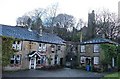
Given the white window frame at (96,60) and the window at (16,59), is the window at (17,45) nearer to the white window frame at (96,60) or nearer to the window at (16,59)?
the window at (16,59)

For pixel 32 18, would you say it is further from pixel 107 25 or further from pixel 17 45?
pixel 17 45

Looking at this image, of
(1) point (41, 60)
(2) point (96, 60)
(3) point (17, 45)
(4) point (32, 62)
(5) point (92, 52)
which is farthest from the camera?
(5) point (92, 52)

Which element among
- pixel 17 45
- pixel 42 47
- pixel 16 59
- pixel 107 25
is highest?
pixel 107 25

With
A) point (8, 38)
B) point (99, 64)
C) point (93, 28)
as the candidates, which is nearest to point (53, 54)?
point (99, 64)

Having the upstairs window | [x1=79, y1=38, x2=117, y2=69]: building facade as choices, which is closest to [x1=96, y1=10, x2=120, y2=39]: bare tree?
[x1=79, y1=38, x2=117, y2=69]: building facade

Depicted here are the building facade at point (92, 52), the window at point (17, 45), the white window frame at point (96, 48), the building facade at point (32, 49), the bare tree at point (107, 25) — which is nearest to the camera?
the window at point (17, 45)

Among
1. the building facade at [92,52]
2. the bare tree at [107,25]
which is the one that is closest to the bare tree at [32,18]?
the bare tree at [107,25]

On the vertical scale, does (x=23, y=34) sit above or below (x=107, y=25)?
below

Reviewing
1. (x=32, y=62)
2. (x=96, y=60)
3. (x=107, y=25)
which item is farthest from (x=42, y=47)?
(x=107, y=25)

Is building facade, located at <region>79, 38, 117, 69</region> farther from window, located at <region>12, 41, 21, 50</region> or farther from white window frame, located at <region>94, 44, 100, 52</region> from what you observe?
window, located at <region>12, 41, 21, 50</region>

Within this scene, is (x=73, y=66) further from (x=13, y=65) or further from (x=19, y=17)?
(x=19, y=17)

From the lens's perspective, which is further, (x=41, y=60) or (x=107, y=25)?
(x=107, y=25)

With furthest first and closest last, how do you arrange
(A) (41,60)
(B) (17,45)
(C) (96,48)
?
(C) (96,48)
(A) (41,60)
(B) (17,45)

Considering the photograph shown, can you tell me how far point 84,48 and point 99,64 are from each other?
5.45 meters
